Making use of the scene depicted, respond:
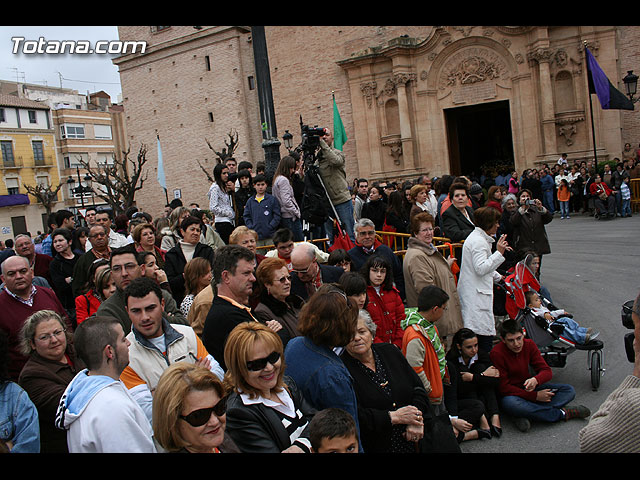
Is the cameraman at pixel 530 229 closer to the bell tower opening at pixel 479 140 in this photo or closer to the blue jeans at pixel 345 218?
the blue jeans at pixel 345 218

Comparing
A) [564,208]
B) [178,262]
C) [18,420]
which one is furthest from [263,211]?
[564,208]

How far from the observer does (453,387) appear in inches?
214

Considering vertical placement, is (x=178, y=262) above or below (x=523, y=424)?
above

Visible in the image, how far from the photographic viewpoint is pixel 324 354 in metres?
3.36

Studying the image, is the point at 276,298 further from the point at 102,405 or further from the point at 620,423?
the point at 620,423

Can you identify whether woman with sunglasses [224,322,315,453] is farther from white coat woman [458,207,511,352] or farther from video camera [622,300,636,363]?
white coat woman [458,207,511,352]

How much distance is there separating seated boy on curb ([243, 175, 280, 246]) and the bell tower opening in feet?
60.3

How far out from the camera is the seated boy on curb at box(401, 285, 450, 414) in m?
4.76

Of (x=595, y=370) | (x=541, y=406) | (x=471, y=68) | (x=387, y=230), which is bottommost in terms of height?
(x=541, y=406)

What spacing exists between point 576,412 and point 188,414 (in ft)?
14.2

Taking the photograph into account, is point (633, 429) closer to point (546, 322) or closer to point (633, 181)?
point (546, 322)

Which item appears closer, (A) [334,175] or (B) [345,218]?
(A) [334,175]
